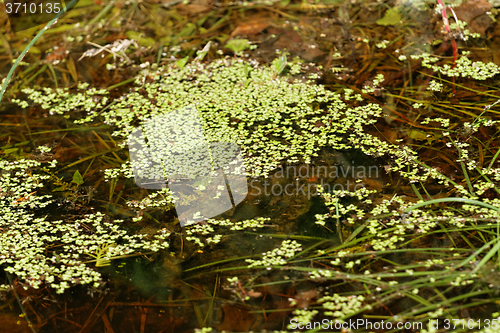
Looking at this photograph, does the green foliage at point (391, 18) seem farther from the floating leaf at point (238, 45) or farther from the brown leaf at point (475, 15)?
the floating leaf at point (238, 45)

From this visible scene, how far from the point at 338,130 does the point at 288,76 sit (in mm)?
610

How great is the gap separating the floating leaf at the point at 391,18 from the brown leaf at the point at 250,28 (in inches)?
31.0

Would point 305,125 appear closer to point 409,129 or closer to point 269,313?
point 409,129

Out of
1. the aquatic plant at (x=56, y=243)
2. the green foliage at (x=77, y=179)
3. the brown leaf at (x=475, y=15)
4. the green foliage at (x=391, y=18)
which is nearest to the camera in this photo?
the aquatic plant at (x=56, y=243)

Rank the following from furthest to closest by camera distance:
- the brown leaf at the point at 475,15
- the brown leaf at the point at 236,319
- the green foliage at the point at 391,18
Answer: the green foliage at the point at 391,18, the brown leaf at the point at 475,15, the brown leaf at the point at 236,319

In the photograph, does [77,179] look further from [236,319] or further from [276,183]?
[236,319]

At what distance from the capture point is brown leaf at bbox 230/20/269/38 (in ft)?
9.75

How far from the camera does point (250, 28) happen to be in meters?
3.00

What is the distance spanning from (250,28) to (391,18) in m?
0.96

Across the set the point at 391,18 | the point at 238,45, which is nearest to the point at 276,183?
the point at 238,45

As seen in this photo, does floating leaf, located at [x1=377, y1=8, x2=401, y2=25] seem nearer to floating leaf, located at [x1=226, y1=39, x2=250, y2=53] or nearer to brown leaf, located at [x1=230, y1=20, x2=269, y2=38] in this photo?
brown leaf, located at [x1=230, y1=20, x2=269, y2=38]

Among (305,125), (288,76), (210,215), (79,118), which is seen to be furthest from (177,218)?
(288,76)

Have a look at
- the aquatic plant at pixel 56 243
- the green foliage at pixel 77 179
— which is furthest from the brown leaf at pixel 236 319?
the green foliage at pixel 77 179

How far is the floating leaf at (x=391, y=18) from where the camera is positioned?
9.45ft
